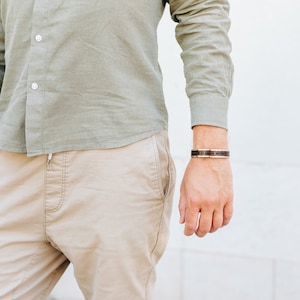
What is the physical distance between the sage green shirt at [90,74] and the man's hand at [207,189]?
0.04 metres

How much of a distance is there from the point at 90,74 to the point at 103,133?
5.4 inches

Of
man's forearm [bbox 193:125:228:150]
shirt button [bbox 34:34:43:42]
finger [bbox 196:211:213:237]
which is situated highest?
shirt button [bbox 34:34:43:42]

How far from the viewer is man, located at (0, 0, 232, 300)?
1484 mm

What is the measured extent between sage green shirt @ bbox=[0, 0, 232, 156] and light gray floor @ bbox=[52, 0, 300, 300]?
139cm

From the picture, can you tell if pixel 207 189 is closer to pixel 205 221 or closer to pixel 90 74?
pixel 205 221

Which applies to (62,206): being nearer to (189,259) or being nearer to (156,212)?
(156,212)

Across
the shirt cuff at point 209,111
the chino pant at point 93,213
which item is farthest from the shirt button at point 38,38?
the shirt cuff at point 209,111

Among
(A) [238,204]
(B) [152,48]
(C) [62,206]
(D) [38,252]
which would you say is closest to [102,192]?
(C) [62,206]

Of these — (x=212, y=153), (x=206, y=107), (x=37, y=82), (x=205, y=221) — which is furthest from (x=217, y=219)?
(x=37, y=82)

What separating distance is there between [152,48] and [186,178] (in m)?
0.32

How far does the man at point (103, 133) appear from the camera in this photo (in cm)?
148

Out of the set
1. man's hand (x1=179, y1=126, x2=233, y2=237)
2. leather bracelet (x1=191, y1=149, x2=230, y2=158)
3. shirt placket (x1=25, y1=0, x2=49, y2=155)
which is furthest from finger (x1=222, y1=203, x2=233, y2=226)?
shirt placket (x1=25, y1=0, x2=49, y2=155)

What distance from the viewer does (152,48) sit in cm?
157

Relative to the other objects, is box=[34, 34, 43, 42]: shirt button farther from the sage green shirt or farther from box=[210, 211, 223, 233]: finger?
box=[210, 211, 223, 233]: finger
